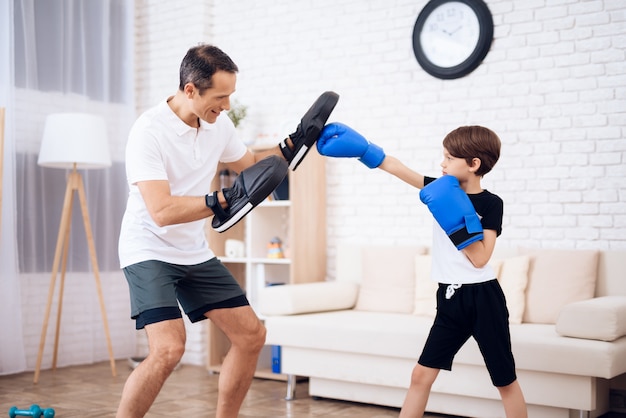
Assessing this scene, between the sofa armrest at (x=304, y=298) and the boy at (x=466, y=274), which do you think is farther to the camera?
the sofa armrest at (x=304, y=298)

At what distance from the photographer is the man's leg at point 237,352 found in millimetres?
2668

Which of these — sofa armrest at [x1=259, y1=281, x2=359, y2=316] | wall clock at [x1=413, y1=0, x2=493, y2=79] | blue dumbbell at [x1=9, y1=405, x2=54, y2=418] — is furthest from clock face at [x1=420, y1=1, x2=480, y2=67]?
blue dumbbell at [x1=9, y1=405, x2=54, y2=418]

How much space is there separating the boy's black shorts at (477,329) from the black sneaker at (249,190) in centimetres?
75

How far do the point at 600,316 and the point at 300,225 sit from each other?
1.95m

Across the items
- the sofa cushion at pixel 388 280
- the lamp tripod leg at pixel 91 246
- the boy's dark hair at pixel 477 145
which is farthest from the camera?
the lamp tripod leg at pixel 91 246

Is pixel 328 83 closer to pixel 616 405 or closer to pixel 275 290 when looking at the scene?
pixel 275 290

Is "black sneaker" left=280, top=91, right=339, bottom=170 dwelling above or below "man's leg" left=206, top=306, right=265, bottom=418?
above

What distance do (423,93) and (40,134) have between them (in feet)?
7.96

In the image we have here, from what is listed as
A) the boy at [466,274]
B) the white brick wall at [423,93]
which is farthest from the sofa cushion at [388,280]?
the boy at [466,274]

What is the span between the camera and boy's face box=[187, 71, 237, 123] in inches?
100

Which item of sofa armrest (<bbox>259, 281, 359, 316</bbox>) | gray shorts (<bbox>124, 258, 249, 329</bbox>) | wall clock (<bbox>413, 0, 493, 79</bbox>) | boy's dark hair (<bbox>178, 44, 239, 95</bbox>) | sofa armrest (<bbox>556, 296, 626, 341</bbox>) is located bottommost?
sofa armrest (<bbox>259, 281, 359, 316</bbox>)

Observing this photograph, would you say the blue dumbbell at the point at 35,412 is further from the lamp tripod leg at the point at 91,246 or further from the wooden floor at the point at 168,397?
the lamp tripod leg at the point at 91,246

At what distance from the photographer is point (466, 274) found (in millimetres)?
2646

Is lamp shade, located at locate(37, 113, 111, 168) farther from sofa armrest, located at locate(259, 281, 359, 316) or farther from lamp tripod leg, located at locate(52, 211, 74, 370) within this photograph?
sofa armrest, located at locate(259, 281, 359, 316)
